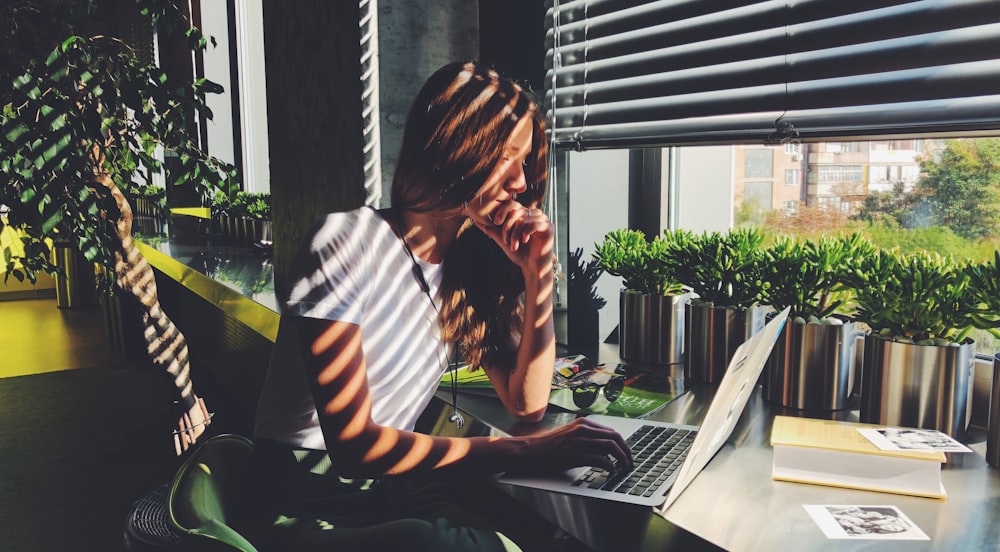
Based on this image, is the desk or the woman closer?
the desk

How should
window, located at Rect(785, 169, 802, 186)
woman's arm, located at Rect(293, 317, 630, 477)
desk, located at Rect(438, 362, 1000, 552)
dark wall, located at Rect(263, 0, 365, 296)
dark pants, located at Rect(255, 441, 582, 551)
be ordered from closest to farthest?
desk, located at Rect(438, 362, 1000, 552)
dark pants, located at Rect(255, 441, 582, 551)
woman's arm, located at Rect(293, 317, 630, 477)
window, located at Rect(785, 169, 802, 186)
dark wall, located at Rect(263, 0, 365, 296)

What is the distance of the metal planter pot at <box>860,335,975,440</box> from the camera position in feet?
4.09

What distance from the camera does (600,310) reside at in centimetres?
216

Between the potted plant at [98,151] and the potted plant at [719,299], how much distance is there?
1.51 meters

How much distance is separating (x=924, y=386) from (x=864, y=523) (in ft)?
1.40

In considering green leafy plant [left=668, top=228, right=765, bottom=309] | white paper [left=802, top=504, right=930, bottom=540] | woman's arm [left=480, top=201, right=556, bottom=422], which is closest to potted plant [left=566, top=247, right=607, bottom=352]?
green leafy plant [left=668, top=228, right=765, bottom=309]

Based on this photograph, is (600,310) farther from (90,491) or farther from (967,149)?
(90,491)

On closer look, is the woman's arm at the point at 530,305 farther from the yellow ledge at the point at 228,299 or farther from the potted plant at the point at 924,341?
the yellow ledge at the point at 228,299

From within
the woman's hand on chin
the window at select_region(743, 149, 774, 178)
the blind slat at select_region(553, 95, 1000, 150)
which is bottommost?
the woman's hand on chin

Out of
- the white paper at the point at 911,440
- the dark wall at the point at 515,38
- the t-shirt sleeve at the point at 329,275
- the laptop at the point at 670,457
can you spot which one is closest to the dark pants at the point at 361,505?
the laptop at the point at 670,457

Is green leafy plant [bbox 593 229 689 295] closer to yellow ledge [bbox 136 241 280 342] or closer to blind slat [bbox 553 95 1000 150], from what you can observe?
blind slat [bbox 553 95 1000 150]

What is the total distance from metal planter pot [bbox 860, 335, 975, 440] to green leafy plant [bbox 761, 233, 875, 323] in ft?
0.57

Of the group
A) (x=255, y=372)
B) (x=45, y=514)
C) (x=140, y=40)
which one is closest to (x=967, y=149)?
(x=255, y=372)

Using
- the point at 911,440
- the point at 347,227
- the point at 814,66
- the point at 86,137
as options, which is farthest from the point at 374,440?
the point at 86,137
